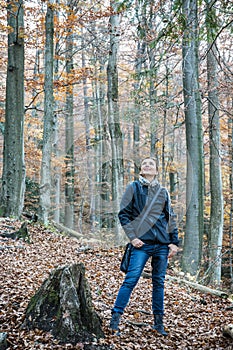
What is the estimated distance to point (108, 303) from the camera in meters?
5.44

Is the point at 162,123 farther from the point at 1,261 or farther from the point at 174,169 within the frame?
the point at 1,261

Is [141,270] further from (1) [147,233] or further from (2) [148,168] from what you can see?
(2) [148,168]

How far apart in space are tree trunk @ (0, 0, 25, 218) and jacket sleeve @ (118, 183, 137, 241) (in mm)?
7327

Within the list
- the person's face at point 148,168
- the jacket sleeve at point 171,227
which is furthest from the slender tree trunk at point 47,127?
the jacket sleeve at point 171,227

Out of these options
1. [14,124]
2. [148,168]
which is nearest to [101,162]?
[14,124]

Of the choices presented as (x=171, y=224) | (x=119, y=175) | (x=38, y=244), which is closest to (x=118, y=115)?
(x=119, y=175)

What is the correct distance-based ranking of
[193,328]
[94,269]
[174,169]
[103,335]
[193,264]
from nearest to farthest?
[103,335], [193,328], [94,269], [193,264], [174,169]

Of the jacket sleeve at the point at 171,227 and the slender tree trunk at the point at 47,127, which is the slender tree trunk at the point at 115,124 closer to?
the slender tree trunk at the point at 47,127

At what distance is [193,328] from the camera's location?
506 cm

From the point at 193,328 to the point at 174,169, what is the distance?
52.1 feet

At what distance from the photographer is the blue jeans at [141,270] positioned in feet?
13.8

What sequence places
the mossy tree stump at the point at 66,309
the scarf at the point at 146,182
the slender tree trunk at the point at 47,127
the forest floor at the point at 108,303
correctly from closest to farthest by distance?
the mossy tree stump at the point at 66,309 → the forest floor at the point at 108,303 → the scarf at the point at 146,182 → the slender tree trunk at the point at 47,127

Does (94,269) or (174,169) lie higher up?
(174,169)

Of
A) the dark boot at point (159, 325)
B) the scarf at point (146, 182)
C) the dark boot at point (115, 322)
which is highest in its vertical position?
the scarf at point (146, 182)
